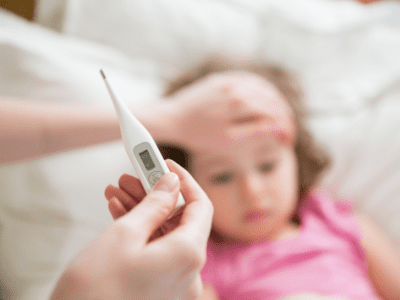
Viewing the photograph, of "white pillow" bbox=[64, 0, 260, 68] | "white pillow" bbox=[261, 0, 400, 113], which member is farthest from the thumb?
"white pillow" bbox=[261, 0, 400, 113]

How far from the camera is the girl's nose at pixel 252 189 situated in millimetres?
372

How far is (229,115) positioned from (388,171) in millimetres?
520

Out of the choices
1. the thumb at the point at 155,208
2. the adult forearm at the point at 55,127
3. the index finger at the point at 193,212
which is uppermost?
the adult forearm at the point at 55,127

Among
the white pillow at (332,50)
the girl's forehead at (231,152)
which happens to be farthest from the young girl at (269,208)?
the white pillow at (332,50)

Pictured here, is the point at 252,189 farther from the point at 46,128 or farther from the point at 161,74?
the point at 161,74

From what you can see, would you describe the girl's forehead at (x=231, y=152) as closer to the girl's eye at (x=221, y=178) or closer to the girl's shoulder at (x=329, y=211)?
the girl's eye at (x=221, y=178)

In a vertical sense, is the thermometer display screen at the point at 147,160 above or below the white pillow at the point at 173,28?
below

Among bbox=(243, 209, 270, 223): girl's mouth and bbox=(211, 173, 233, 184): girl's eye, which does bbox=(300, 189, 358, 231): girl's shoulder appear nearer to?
bbox=(243, 209, 270, 223): girl's mouth

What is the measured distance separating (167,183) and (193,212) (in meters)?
0.03

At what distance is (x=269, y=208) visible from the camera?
440mm

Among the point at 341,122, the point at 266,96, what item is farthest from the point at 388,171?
the point at 266,96

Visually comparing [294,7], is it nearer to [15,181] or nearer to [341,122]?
[341,122]

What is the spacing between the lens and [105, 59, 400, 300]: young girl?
1.15 feet

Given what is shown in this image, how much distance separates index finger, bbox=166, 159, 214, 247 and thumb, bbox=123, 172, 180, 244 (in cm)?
1
